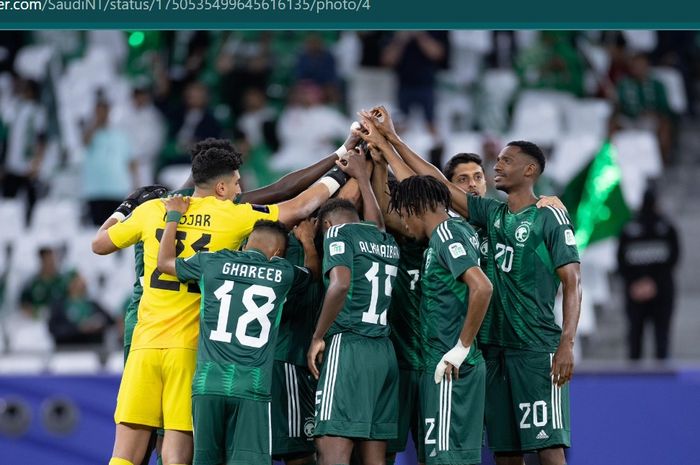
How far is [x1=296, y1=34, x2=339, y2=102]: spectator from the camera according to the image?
16156mm

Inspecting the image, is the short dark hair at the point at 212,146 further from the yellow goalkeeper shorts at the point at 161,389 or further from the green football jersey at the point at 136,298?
the yellow goalkeeper shorts at the point at 161,389

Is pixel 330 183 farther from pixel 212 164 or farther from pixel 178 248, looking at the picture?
pixel 178 248

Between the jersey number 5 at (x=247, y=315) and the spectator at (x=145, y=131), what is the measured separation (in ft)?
28.3

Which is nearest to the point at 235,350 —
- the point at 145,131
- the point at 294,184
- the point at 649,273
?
the point at 294,184

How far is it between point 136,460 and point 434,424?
1860 millimetres

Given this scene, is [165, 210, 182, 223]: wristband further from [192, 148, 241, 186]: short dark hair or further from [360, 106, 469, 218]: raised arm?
[360, 106, 469, 218]: raised arm

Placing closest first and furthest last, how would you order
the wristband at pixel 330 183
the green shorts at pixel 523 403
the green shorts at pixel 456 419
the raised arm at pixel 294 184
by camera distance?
the green shorts at pixel 456 419 < the green shorts at pixel 523 403 < the wristband at pixel 330 183 < the raised arm at pixel 294 184

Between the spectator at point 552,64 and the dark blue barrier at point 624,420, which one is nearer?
the dark blue barrier at point 624,420

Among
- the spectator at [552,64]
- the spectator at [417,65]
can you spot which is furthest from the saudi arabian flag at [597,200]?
the spectator at [417,65]

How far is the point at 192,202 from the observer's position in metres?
7.53

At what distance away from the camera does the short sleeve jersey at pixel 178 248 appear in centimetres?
742

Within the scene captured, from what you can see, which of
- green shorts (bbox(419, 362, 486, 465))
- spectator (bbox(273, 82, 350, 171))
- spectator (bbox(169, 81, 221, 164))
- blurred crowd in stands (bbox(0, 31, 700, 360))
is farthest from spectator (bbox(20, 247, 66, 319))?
green shorts (bbox(419, 362, 486, 465))

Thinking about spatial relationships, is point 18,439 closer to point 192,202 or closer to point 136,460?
point 136,460

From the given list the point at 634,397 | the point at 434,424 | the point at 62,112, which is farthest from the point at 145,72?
the point at 434,424
